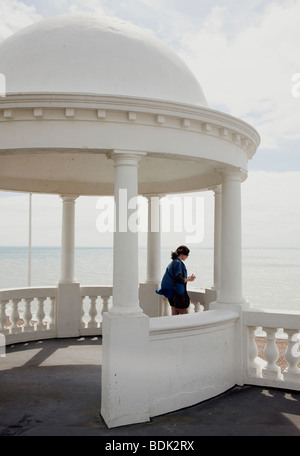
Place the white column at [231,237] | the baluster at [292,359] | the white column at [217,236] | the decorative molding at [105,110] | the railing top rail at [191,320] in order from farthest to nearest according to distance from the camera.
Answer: the white column at [217,236]
the white column at [231,237]
the baluster at [292,359]
the railing top rail at [191,320]
the decorative molding at [105,110]

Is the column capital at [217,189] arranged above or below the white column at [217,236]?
above

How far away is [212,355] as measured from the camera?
22.4 ft

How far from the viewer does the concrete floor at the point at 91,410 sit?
5477 mm

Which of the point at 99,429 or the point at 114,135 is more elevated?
the point at 114,135

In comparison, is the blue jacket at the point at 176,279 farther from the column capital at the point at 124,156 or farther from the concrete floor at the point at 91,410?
the column capital at the point at 124,156

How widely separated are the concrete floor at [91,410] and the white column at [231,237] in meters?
1.64

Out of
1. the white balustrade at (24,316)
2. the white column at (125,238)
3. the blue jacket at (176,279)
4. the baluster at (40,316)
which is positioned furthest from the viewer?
the baluster at (40,316)

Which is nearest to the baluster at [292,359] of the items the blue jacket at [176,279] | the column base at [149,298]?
the blue jacket at [176,279]

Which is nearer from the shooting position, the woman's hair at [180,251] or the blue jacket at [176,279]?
the blue jacket at [176,279]

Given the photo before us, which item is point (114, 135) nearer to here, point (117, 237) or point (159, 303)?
point (117, 237)

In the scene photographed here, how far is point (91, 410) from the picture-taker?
6.19m
